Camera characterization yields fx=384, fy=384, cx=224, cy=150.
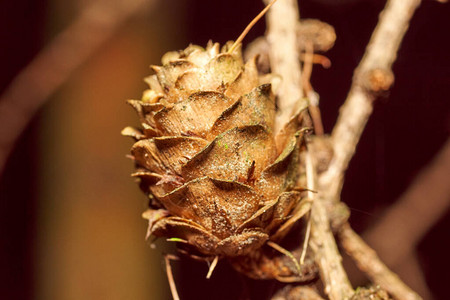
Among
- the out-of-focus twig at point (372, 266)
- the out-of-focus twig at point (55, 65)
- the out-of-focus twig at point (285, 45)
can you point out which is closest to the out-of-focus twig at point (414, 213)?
the out-of-focus twig at point (372, 266)

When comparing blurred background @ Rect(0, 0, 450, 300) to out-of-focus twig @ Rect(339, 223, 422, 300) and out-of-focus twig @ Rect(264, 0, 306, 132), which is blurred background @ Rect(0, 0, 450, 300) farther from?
out-of-focus twig @ Rect(339, 223, 422, 300)

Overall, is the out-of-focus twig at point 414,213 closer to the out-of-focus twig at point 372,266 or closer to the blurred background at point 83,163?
the out-of-focus twig at point 372,266

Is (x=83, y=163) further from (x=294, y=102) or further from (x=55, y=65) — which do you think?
(x=294, y=102)

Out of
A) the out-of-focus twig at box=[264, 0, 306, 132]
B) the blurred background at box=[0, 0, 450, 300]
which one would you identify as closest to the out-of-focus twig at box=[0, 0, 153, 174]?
the blurred background at box=[0, 0, 450, 300]

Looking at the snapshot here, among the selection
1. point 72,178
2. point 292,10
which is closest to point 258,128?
point 292,10

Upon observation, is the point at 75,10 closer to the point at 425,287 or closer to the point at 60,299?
the point at 60,299

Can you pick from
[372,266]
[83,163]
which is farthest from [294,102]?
[83,163]
